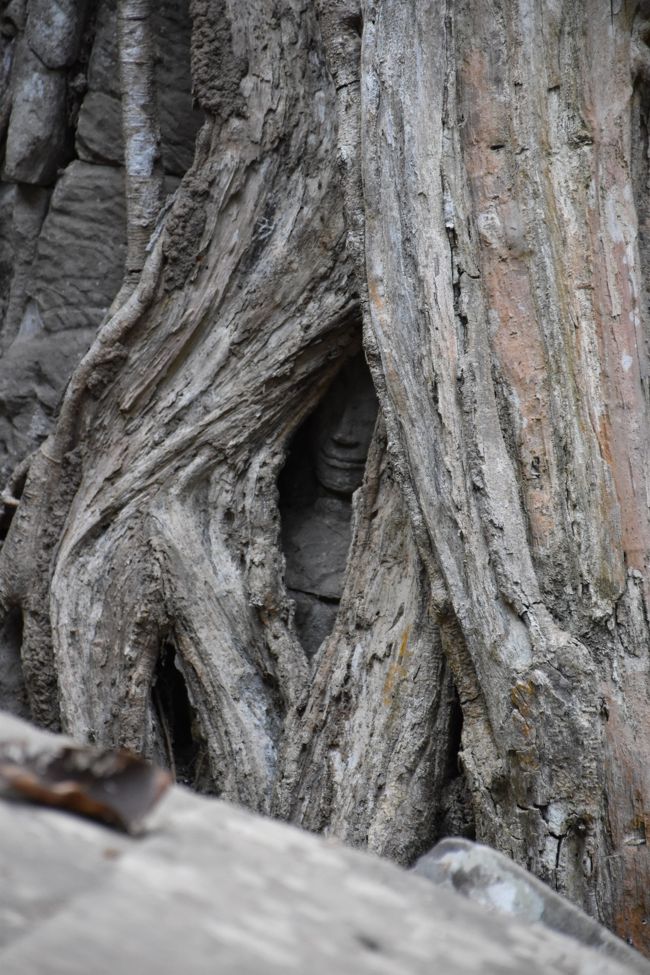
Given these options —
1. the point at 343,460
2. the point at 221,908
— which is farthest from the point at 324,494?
the point at 221,908

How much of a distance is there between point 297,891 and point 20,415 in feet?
9.45

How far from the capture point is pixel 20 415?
3.52m

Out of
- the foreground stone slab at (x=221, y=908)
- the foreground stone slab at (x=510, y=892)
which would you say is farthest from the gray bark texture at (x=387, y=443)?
the foreground stone slab at (x=221, y=908)

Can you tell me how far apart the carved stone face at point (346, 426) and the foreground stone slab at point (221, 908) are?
74.4 inches

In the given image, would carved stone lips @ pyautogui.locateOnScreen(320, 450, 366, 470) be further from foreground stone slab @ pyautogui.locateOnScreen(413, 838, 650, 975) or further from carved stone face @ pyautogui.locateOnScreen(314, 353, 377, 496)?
foreground stone slab @ pyautogui.locateOnScreen(413, 838, 650, 975)

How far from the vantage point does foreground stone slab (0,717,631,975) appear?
2.57 feet

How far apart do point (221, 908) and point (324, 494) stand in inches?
86.2

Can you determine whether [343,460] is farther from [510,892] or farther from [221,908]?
[221,908]

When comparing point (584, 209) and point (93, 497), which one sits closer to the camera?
point (584, 209)

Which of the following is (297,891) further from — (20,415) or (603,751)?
(20,415)

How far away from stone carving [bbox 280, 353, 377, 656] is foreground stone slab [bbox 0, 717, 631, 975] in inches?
72.0

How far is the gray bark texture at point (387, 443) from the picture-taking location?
194 cm

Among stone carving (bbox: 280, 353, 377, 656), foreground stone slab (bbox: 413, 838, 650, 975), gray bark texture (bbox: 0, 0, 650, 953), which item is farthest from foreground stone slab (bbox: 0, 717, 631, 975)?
stone carving (bbox: 280, 353, 377, 656)

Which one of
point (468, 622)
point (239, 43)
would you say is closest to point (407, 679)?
point (468, 622)
